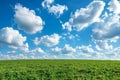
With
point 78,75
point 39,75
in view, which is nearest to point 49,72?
point 39,75

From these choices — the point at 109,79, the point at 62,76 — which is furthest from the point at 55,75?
the point at 109,79

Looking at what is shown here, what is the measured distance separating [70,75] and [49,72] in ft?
10.5

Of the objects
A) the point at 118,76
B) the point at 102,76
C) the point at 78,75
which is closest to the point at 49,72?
the point at 78,75

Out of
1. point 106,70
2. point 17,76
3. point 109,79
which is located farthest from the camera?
point 106,70

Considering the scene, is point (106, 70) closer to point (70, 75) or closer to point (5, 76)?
point (70, 75)

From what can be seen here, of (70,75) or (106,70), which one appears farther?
(106,70)

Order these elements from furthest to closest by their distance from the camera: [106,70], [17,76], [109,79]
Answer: [106,70] → [17,76] → [109,79]

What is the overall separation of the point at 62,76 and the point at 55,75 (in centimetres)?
95

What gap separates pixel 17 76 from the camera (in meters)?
28.7

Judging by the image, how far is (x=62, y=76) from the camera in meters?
28.3

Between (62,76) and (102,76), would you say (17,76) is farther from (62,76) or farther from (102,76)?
(102,76)

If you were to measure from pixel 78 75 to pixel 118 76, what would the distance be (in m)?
4.85

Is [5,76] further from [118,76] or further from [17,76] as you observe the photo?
[118,76]

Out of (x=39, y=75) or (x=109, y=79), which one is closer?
(x=109, y=79)
